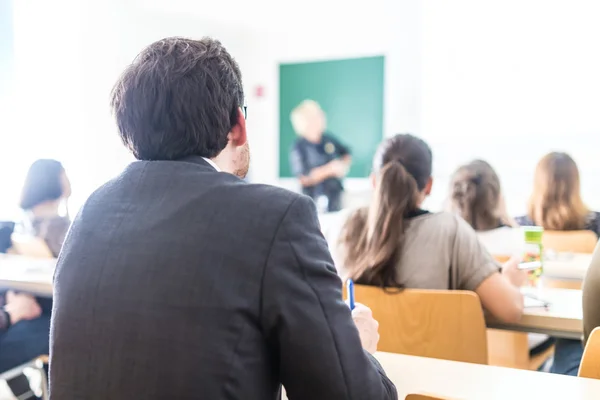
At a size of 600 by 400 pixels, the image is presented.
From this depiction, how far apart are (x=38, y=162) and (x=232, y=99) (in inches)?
80.9

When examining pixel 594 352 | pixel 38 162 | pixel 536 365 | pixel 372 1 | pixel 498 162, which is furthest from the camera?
pixel 372 1

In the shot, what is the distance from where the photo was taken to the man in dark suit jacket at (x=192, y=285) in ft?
2.60

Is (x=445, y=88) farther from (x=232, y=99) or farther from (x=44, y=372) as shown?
(x=232, y=99)

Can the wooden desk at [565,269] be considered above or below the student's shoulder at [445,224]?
below

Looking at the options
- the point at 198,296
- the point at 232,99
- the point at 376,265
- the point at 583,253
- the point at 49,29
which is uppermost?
the point at 49,29

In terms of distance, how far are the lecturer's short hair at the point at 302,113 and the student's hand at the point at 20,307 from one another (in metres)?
4.29

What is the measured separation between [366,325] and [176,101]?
1.89 ft

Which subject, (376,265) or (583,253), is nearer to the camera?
(376,265)

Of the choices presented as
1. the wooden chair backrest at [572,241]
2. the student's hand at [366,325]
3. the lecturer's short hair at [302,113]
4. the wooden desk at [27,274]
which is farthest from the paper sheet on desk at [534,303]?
the lecturer's short hair at [302,113]

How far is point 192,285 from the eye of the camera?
80cm

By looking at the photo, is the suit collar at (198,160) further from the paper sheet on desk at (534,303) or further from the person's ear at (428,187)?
the paper sheet on desk at (534,303)

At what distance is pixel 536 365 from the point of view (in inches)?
99.7

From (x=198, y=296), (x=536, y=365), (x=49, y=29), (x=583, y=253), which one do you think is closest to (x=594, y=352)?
(x=198, y=296)

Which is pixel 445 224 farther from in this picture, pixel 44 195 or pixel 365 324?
pixel 44 195
